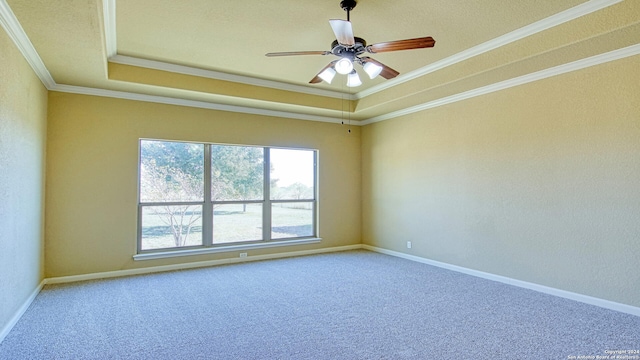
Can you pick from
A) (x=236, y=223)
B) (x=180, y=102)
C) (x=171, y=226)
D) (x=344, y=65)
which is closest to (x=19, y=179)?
(x=171, y=226)

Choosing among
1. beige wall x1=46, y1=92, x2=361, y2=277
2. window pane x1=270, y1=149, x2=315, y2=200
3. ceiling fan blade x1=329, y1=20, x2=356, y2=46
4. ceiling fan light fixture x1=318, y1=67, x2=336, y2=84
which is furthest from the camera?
window pane x1=270, y1=149, x2=315, y2=200

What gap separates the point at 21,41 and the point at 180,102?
226cm

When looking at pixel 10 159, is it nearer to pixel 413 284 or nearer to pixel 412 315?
pixel 412 315

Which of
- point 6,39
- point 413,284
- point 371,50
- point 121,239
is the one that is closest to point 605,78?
point 371,50

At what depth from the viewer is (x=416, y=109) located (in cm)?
575

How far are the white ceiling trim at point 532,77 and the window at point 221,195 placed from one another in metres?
2.23

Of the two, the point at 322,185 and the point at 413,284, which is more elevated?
the point at 322,185

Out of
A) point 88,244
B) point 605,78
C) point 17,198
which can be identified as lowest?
point 88,244

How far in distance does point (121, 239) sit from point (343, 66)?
3900 millimetres

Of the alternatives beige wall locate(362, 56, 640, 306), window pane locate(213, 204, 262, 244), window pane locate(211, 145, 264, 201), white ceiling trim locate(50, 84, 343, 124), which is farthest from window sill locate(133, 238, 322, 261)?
white ceiling trim locate(50, 84, 343, 124)

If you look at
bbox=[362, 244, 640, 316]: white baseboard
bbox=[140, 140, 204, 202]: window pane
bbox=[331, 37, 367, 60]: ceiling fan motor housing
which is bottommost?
bbox=[362, 244, 640, 316]: white baseboard

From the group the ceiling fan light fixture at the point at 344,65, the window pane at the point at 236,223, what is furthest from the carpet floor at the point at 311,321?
the ceiling fan light fixture at the point at 344,65

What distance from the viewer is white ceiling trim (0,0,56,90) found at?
8.59ft

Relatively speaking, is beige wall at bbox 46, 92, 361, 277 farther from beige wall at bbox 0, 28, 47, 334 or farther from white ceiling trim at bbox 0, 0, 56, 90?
white ceiling trim at bbox 0, 0, 56, 90
